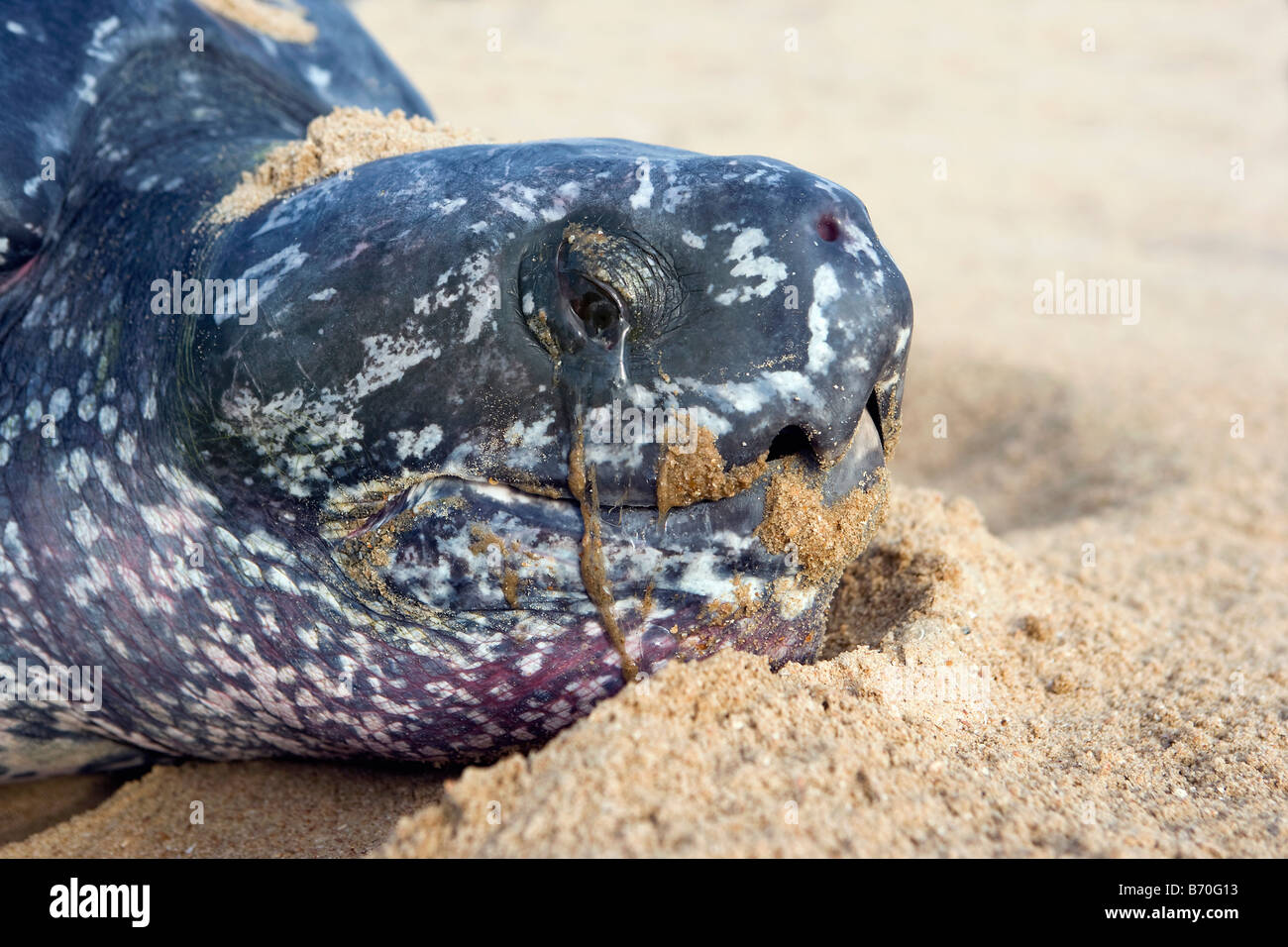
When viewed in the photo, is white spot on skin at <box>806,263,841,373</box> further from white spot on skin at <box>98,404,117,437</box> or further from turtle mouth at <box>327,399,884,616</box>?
white spot on skin at <box>98,404,117,437</box>

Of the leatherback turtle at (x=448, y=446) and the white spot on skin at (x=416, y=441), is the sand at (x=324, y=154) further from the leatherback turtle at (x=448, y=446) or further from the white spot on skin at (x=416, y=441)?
the white spot on skin at (x=416, y=441)

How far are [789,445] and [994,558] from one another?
33.7 inches

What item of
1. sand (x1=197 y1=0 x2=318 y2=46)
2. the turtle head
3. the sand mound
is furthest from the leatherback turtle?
sand (x1=197 y1=0 x2=318 y2=46)

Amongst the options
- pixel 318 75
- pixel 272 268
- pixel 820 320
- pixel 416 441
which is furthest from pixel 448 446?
pixel 318 75

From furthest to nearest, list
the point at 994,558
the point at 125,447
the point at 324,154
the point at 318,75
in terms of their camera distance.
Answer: the point at 318,75
the point at 994,558
the point at 324,154
the point at 125,447

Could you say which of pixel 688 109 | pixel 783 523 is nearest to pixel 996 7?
pixel 688 109

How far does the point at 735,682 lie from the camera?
1.08 metres

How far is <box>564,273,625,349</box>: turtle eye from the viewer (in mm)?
1071

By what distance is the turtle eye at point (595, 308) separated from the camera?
3.51 feet

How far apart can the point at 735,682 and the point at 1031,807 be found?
33 centimetres

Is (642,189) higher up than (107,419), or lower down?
higher up

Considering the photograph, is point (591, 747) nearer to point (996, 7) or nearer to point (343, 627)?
point (343, 627)

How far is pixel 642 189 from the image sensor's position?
110cm

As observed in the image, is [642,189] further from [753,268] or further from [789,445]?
[789,445]
